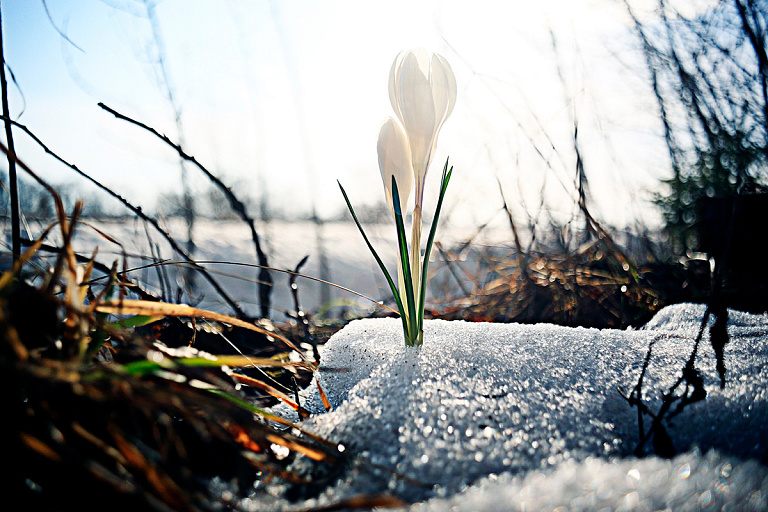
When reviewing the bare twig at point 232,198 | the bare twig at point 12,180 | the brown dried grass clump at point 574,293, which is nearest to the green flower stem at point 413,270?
the bare twig at point 232,198

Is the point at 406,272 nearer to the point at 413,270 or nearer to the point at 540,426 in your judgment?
the point at 413,270

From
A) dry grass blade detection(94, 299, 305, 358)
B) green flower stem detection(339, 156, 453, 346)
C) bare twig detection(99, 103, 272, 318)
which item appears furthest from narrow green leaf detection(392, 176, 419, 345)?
dry grass blade detection(94, 299, 305, 358)

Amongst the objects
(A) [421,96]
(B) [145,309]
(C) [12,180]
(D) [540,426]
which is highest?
(A) [421,96]

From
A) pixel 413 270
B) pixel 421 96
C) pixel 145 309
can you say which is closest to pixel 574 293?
pixel 413 270

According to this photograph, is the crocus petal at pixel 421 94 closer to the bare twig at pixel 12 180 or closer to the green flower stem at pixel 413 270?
the green flower stem at pixel 413 270

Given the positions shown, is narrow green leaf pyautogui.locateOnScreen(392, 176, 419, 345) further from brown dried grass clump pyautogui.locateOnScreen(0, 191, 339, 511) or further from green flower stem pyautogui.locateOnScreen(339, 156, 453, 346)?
brown dried grass clump pyautogui.locateOnScreen(0, 191, 339, 511)

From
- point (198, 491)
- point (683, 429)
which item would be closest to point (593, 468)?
point (683, 429)
